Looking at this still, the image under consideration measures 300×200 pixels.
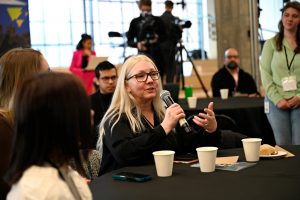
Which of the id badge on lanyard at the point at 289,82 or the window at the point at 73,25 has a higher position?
the window at the point at 73,25

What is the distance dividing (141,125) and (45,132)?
1327 mm

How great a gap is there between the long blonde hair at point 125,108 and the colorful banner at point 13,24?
4240mm

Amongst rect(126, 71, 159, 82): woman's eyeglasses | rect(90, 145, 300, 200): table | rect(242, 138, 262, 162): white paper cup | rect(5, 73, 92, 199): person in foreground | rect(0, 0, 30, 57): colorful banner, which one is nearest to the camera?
rect(5, 73, 92, 199): person in foreground

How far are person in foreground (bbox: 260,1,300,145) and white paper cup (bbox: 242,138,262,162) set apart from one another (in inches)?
61.2

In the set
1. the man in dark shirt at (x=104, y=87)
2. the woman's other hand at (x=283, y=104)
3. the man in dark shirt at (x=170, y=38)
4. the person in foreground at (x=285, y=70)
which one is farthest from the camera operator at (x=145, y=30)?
the woman's other hand at (x=283, y=104)

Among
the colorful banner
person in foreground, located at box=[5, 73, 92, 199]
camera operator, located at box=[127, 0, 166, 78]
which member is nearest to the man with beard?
camera operator, located at box=[127, 0, 166, 78]

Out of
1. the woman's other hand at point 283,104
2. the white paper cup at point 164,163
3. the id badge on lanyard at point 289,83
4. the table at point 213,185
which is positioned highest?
the id badge on lanyard at point 289,83

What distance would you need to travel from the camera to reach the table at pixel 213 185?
1.72 meters

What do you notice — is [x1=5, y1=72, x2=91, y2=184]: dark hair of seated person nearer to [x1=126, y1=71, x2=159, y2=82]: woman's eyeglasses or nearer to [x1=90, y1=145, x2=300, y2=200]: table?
Answer: [x1=90, y1=145, x2=300, y2=200]: table

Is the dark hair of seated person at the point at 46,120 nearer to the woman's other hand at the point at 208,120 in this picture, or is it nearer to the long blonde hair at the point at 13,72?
the long blonde hair at the point at 13,72

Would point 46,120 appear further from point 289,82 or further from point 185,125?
point 289,82

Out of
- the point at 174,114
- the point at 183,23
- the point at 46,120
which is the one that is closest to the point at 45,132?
the point at 46,120

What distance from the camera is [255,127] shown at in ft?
15.3

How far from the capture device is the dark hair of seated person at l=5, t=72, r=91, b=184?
48.0 inches
